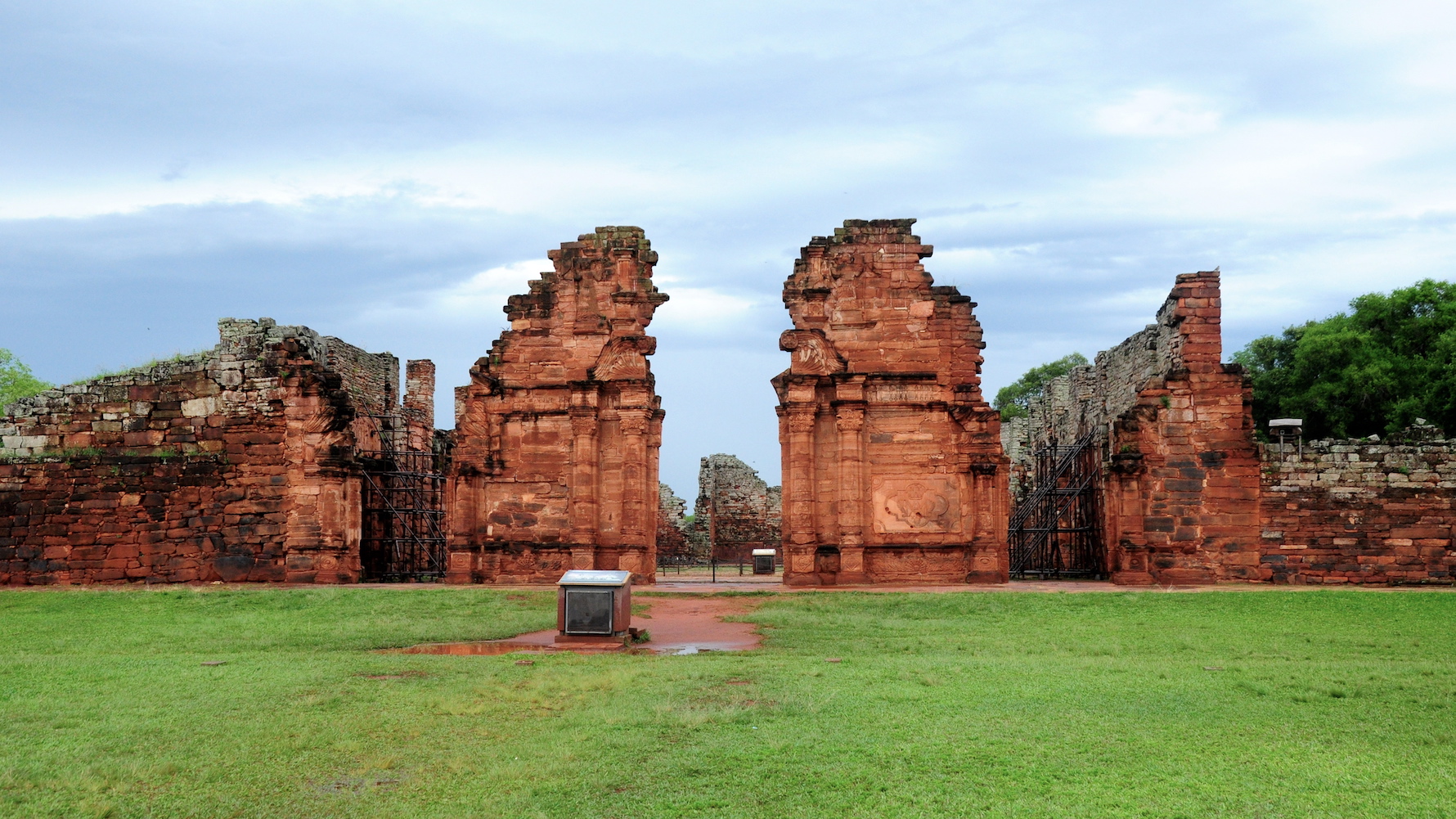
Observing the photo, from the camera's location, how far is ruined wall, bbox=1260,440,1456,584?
70.5 feet

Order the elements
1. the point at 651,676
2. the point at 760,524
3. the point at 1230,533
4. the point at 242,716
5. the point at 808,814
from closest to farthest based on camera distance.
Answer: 1. the point at 808,814
2. the point at 242,716
3. the point at 651,676
4. the point at 1230,533
5. the point at 760,524

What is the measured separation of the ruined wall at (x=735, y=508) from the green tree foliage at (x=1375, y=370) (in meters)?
17.6

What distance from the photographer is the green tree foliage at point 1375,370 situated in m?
37.6

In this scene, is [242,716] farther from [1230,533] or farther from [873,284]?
[1230,533]

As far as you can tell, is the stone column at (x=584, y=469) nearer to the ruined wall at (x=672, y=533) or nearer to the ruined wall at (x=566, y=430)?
the ruined wall at (x=566, y=430)

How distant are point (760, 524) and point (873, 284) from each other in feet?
52.2

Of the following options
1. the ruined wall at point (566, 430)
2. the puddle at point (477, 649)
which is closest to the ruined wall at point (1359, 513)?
the ruined wall at point (566, 430)

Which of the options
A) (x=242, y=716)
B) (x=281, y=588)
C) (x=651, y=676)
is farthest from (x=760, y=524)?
(x=242, y=716)

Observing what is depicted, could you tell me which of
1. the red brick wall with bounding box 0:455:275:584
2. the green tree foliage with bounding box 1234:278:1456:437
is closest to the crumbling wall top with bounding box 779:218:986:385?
the red brick wall with bounding box 0:455:275:584

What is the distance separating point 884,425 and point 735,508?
1546 centimetres

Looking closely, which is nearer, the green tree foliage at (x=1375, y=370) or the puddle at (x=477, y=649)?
the puddle at (x=477, y=649)

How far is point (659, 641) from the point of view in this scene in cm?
1409

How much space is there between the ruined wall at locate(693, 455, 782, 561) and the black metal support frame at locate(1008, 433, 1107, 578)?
10511 mm

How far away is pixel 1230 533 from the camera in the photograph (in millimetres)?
21703
